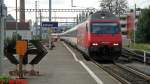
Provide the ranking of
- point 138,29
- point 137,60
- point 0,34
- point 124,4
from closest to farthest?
point 0,34 < point 137,60 < point 138,29 < point 124,4

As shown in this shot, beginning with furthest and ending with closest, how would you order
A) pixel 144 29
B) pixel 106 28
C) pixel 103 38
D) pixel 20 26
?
pixel 20 26 < pixel 144 29 < pixel 106 28 < pixel 103 38

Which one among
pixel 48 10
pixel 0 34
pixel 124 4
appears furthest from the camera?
pixel 124 4

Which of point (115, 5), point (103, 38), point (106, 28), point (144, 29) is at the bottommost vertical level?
point (144, 29)

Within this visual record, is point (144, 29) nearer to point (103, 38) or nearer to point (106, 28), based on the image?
point (106, 28)

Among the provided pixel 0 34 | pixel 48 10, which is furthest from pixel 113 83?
pixel 48 10

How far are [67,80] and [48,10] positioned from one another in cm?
6915

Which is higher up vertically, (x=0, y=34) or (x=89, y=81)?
(x=0, y=34)

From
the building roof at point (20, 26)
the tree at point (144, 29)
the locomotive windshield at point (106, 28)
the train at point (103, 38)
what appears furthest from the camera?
the building roof at point (20, 26)

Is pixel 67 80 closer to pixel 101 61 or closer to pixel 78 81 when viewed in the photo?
pixel 78 81

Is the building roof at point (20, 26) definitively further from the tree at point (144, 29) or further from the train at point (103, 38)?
the train at point (103, 38)

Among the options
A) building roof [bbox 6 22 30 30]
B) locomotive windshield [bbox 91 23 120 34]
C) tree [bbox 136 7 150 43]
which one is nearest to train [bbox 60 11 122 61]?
locomotive windshield [bbox 91 23 120 34]

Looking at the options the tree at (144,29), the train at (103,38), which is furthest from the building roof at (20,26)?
the train at (103,38)

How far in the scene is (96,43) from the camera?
32.9 metres

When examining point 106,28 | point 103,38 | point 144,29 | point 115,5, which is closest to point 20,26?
point 115,5
